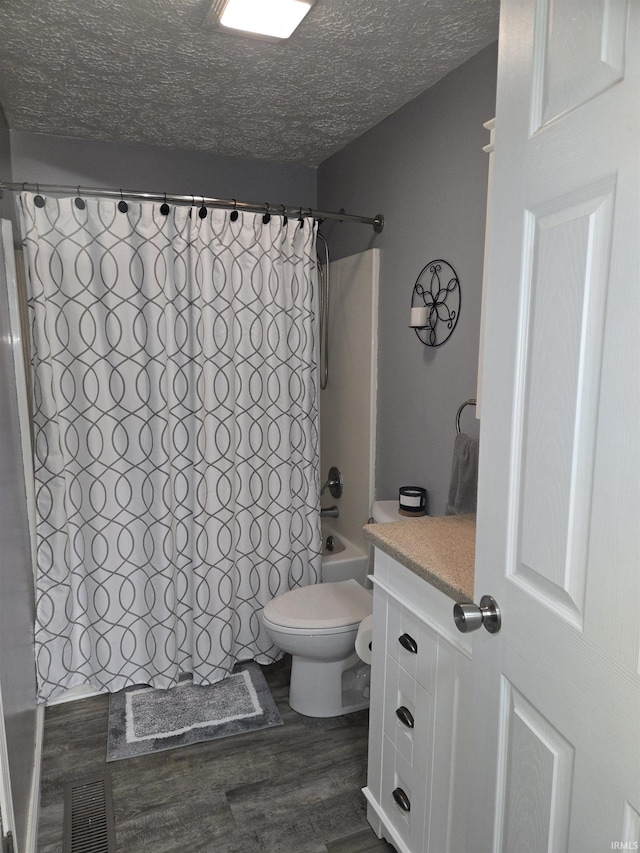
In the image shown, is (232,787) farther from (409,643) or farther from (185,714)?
(409,643)

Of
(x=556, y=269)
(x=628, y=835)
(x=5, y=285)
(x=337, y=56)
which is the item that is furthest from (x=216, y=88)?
(x=628, y=835)

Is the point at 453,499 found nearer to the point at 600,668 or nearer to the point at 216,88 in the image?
the point at 600,668

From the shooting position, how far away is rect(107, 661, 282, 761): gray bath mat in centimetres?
219

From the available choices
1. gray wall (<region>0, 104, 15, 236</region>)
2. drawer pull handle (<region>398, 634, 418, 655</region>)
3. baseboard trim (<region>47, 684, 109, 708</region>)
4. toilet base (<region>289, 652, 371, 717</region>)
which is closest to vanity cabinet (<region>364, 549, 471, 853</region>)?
drawer pull handle (<region>398, 634, 418, 655</region>)

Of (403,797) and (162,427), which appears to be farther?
(162,427)

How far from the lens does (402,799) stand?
161cm

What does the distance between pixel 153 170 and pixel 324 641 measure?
2370mm

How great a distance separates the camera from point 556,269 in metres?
0.83

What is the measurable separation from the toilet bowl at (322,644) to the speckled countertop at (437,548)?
0.66 m

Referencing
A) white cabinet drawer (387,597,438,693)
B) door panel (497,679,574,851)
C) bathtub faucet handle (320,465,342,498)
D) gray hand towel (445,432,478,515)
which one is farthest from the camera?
bathtub faucet handle (320,465,342,498)

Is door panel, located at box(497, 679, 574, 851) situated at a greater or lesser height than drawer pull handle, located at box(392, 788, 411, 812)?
greater

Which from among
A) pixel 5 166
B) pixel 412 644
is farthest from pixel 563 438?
pixel 5 166

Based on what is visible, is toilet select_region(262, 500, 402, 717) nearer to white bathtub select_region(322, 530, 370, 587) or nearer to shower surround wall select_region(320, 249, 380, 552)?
white bathtub select_region(322, 530, 370, 587)

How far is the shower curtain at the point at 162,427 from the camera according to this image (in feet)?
7.42
